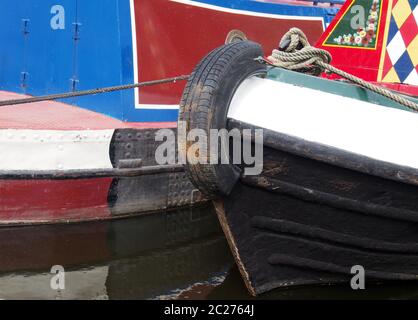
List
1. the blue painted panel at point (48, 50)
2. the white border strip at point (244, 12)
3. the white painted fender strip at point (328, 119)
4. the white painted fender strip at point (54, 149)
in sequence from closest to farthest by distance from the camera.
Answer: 1. the white painted fender strip at point (328, 119)
2. the white painted fender strip at point (54, 149)
3. the blue painted panel at point (48, 50)
4. the white border strip at point (244, 12)

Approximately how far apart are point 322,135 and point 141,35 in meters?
2.02

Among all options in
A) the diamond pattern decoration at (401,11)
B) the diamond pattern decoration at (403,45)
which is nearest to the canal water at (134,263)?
the diamond pattern decoration at (403,45)

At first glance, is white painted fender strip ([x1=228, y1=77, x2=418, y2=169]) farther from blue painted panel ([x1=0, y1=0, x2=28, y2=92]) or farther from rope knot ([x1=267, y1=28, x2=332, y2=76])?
blue painted panel ([x1=0, y1=0, x2=28, y2=92])

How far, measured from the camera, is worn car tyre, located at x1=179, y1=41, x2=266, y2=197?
3107 mm

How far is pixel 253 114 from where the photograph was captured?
325 cm

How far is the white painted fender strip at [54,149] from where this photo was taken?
13.8ft

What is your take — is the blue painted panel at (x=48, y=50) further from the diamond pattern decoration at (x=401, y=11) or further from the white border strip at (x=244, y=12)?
the diamond pattern decoration at (x=401, y=11)

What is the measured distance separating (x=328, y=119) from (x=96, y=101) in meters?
2.12

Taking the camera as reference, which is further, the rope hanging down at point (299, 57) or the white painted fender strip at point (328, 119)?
the rope hanging down at point (299, 57)

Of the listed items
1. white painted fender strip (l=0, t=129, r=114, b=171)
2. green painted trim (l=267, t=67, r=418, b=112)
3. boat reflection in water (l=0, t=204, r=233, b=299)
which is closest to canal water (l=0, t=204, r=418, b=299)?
boat reflection in water (l=0, t=204, r=233, b=299)

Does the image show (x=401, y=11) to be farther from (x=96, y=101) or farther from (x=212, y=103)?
(x=96, y=101)

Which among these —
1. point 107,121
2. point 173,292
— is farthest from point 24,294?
point 107,121

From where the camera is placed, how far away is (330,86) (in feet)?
11.3

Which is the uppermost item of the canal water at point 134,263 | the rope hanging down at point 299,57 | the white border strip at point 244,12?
the white border strip at point 244,12
